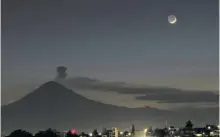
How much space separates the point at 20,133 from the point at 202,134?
4052 centimetres

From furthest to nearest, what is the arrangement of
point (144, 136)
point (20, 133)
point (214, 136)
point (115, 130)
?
1. point (20, 133)
2. point (214, 136)
3. point (144, 136)
4. point (115, 130)

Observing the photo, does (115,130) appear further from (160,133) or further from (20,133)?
(160,133)

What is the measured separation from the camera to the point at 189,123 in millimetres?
143875

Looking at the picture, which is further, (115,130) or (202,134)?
(202,134)

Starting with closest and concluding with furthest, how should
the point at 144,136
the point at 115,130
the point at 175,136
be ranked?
the point at 115,130
the point at 144,136
the point at 175,136

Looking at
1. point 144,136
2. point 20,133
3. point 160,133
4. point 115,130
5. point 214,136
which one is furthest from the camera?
point 160,133

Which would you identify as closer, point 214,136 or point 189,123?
point 214,136

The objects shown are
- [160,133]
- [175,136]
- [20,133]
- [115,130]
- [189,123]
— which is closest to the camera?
[115,130]

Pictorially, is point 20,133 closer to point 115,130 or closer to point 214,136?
point 214,136

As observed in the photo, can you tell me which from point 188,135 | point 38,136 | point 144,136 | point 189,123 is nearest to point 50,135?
point 38,136

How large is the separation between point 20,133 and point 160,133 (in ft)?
129

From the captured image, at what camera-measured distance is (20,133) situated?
297 feet

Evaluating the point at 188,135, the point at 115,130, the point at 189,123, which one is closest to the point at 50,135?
the point at 188,135

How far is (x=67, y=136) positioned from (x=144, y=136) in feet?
74.6
